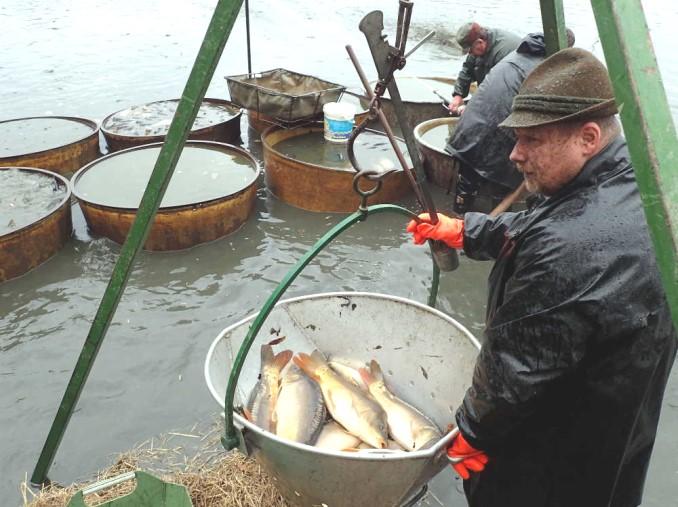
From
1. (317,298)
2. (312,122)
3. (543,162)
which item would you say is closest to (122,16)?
(312,122)

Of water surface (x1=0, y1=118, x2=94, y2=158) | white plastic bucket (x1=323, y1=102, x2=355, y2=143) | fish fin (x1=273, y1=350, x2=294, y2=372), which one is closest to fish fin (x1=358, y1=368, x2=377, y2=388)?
fish fin (x1=273, y1=350, x2=294, y2=372)

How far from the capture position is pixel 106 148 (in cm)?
837

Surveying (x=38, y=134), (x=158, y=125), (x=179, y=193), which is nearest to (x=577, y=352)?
(x=179, y=193)

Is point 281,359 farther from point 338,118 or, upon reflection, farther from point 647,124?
point 338,118

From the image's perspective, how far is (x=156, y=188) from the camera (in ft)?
8.69

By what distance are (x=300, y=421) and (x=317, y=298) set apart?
0.80 metres

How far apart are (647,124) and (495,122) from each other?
444 centimetres

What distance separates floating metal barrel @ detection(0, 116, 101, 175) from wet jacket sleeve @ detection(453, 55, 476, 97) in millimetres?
5269

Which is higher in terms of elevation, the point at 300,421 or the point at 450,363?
the point at 450,363

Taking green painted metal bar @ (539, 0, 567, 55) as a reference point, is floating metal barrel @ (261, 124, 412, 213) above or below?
below

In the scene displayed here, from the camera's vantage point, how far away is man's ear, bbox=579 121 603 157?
1.93 meters

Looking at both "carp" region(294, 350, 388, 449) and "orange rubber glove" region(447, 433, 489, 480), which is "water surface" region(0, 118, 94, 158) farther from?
"orange rubber glove" region(447, 433, 489, 480)

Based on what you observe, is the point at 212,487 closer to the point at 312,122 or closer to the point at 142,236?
the point at 142,236

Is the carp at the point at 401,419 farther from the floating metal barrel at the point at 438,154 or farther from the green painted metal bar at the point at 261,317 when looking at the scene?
the floating metal barrel at the point at 438,154
